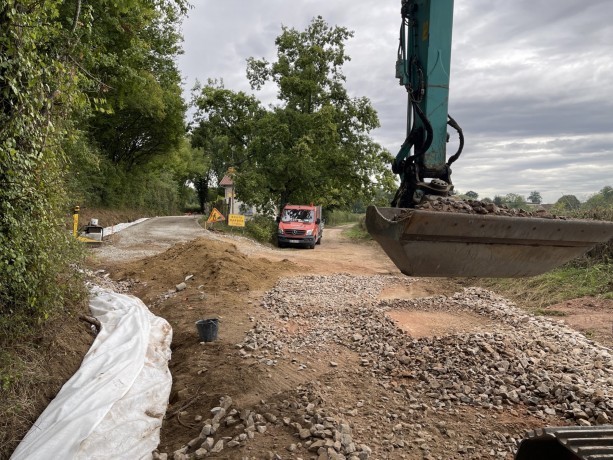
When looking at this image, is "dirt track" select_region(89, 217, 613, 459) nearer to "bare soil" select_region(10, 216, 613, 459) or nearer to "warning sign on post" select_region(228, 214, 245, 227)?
"bare soil" select_region(10, 216, 613, 459)

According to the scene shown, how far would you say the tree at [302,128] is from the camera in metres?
23.4

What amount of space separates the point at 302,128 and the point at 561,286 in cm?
1668

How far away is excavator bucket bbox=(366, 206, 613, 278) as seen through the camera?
289 centimetres

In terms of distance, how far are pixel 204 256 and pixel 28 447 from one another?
7.69 m

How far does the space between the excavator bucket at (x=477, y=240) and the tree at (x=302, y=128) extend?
20.0m

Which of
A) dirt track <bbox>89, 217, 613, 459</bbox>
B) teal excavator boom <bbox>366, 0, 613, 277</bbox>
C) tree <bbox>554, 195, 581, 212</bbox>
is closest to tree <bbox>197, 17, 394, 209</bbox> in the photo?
tree <bbox>554, 195, 581, 212</bbox>

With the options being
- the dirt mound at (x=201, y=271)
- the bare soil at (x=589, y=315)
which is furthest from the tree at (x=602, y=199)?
the dirt mound at (x=201, y=271)

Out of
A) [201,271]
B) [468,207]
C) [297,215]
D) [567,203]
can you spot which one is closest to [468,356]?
[468,207]

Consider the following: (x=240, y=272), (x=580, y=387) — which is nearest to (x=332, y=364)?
(x=580, y=387)

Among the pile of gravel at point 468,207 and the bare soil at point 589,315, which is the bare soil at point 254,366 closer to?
the bare soil at point 589,315

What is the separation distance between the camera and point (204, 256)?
35.9 ft

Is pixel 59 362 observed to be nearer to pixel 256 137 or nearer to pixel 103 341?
pixel 103 341

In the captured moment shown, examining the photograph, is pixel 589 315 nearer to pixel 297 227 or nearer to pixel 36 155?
pixel 36 155

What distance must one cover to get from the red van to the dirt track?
36.2 feet
